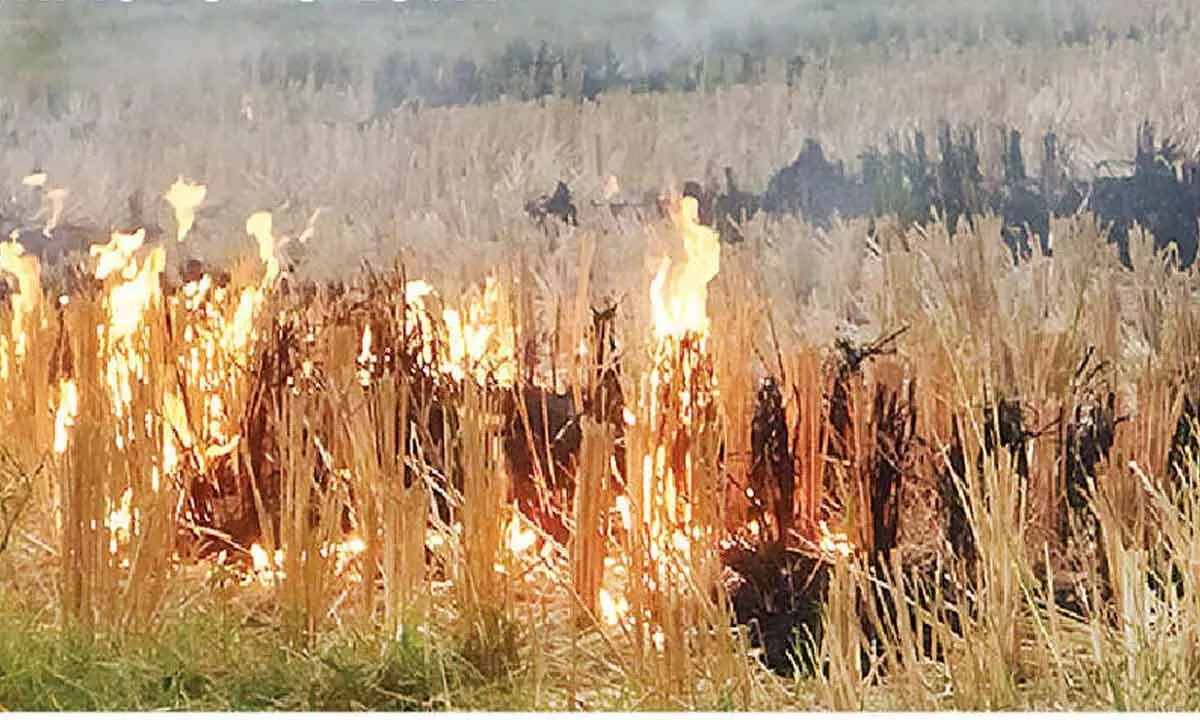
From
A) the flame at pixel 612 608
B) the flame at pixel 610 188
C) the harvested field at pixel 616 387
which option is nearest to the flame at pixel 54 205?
the harvested field at pixel 616 387

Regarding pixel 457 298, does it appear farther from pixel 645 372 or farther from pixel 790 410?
pixel 790 410

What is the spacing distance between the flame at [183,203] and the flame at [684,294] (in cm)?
62

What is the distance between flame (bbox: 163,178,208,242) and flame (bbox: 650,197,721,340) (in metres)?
0.62

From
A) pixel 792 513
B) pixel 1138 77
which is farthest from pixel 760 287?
pixel 1138 77

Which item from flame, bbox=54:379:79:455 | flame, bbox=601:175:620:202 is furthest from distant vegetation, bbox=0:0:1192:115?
flame, bbox=54:379:79:455

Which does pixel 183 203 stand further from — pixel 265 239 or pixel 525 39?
pixel 525 39

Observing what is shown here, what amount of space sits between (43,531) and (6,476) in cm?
9

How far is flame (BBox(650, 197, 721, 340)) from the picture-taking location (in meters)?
1.79

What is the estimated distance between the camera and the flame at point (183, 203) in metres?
1.82

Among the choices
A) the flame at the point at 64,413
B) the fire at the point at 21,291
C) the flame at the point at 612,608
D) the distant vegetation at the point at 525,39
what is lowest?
the flame at the point at 612,608

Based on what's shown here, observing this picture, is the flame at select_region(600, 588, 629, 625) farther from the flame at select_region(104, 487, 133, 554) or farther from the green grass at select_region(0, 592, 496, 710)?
the flame at select_region(104, 487, 133, 554)

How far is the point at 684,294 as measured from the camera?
179 cm

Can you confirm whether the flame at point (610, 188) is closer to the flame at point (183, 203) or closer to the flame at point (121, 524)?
the flame at point (183, 203)

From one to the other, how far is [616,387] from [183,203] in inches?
24.9
